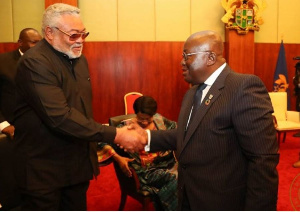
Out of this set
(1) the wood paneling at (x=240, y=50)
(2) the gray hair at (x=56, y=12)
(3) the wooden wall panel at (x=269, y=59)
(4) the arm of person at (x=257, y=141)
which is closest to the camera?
(4) the arm of person at (x=257, y=141)

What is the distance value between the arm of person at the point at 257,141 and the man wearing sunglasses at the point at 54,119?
939 mm

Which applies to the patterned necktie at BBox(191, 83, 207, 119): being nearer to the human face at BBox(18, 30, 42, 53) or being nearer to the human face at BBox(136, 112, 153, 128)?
the human face at BBox(136, 112, 153, 128)

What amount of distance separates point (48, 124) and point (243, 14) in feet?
21.0

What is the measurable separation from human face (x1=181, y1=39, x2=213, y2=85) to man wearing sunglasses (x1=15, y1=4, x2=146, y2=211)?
2.31 feet

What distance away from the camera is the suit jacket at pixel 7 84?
364cm

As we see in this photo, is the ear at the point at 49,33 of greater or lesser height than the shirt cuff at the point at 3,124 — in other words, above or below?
above

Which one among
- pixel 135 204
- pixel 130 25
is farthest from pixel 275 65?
pixel 135 204

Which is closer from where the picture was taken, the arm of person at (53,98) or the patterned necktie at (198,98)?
the patterned necktie at (198,98)

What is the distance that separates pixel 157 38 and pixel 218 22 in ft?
5.11

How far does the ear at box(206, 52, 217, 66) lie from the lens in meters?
1.79

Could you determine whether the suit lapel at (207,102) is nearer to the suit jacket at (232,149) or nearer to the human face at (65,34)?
the suit jacket at (232,149)

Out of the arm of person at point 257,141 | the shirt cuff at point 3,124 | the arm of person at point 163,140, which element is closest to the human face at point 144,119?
the arm of person at point 163,140

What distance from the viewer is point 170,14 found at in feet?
25.0

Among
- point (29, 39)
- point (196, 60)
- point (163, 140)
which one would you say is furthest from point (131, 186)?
point (29, 39)
